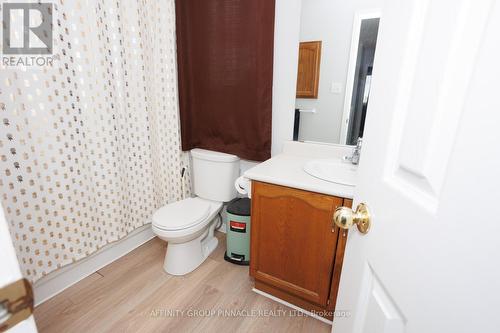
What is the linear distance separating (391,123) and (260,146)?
1.30 metres

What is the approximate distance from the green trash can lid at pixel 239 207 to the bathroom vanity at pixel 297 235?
278mm

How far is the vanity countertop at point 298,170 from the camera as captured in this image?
111cm

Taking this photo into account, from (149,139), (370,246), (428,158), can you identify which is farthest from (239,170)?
(428,158)

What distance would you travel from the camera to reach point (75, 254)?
1.51 m

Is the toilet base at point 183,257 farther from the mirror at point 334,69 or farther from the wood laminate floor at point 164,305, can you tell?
the mirror at point 334,69

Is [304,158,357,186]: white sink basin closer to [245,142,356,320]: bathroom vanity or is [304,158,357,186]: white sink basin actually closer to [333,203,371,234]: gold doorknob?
[245,142,356,320]: bathroom vanity

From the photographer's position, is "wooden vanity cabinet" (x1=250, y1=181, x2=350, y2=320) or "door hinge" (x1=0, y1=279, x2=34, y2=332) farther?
"wooden vanity cabinet" (x1=250, y1=181, x2=350, y2=320)

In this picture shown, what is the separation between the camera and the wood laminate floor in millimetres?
1329

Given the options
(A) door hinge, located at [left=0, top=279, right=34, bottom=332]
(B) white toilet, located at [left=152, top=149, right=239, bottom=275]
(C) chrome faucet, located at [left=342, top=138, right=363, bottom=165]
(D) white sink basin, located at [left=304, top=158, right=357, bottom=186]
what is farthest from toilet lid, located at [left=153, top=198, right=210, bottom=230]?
(A) door hinge, located at [left=0, top=279, right=34, bottom=332]

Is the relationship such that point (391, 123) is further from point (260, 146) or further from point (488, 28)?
point (260, 146)

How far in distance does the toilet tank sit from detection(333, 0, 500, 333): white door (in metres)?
1.36

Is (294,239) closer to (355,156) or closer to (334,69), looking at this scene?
Answer: (355,156)

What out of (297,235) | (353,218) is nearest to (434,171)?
(353,218)

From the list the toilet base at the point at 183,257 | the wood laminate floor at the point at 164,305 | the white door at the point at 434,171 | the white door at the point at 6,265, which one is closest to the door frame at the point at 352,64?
the white door at the point at 434,171
